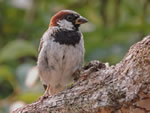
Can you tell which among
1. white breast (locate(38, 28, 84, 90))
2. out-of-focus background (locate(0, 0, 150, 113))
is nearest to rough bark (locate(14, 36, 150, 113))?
white breast (locate(38, 28, 84, 90))

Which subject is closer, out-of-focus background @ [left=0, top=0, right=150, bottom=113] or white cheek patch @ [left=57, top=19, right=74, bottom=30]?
white cheek patch @ [left=57, top=19, right=74, bottom=30]

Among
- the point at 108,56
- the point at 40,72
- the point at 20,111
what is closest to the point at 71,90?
the point at 20,111

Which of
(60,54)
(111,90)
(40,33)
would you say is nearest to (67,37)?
(60,54)

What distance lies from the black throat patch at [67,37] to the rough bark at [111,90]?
548mm

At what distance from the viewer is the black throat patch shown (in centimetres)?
283

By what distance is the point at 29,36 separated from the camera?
514 centimetres

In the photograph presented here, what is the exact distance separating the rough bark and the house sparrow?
0.50 meters

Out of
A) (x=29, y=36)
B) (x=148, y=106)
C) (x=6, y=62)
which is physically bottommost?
(x=148, y=106)

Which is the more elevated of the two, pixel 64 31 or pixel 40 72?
pixel 64 31

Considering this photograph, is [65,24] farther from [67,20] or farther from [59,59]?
[59,59]

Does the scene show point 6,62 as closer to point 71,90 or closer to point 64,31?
point 64,31

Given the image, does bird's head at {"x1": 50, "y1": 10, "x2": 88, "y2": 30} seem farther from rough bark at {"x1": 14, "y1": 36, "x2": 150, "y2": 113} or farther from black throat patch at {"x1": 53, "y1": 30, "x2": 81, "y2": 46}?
rough bark at {"x1": 14, "y1": 36, "x2": 150, "y2": 113}

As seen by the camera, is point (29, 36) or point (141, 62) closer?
point (141, 62)

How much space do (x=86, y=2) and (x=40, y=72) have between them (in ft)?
7.88
